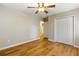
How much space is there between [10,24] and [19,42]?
0.91 m

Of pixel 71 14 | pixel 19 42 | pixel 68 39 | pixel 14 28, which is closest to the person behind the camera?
pixel 71 14

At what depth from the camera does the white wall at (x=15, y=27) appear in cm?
293

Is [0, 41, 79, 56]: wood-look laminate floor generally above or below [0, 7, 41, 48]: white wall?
below

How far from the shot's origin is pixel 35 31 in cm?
412

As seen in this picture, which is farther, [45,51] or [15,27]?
[15,27]

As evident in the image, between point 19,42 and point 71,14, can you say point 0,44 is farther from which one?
point 71,14

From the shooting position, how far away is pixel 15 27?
3.36m

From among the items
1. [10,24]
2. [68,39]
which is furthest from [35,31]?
[68,39]

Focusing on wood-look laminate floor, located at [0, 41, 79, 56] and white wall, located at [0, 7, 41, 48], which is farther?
white wall, located at [0, 7, 41, 48]

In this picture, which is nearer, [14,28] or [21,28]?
[14,28]

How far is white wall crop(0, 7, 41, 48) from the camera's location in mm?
2928

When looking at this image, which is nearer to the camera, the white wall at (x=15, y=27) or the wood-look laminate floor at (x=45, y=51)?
the wood-look laminate floor at (x=45, y=51)

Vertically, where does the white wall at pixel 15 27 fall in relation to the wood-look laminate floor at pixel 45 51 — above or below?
above

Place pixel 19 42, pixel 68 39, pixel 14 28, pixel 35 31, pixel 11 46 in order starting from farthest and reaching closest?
pixel 35 31 < pixel 19 42 < pixel 14 28 < pixel 11 46 < pixel 68 39
